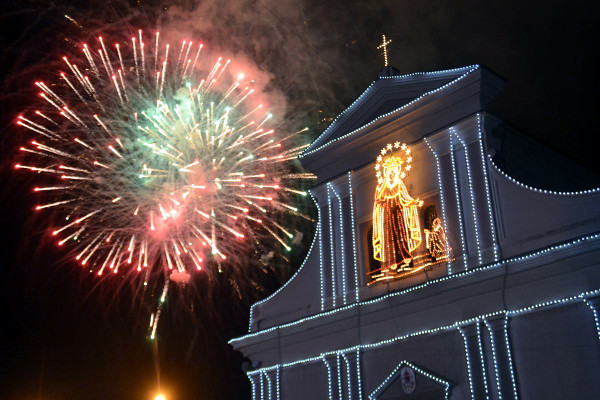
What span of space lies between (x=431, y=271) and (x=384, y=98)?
519 centimetres

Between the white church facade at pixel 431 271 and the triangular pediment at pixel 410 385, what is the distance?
3cm

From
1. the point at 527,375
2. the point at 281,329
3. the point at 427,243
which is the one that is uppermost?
the point at 427,243

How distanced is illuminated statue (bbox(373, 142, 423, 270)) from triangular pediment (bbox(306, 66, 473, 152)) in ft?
4.15

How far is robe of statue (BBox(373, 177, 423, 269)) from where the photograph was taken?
16.0 meters

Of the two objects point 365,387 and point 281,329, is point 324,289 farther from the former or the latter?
point 365,387

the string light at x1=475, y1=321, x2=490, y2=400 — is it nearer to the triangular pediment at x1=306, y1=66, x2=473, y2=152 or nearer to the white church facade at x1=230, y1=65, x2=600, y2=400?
the white church facade at x1=230, y1=65, x2=600, y2=400

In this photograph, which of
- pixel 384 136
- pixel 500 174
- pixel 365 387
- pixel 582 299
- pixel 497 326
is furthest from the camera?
pixel 384 136

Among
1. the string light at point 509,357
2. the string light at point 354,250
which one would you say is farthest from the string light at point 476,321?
the string light at point 354,250

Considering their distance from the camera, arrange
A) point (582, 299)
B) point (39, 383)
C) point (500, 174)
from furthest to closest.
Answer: point (39, 383)
point (500, 174)
point (582, 299)

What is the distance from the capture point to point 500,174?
1491 cm

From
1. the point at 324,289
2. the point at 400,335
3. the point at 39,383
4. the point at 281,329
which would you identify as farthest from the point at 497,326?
the point at 39,383

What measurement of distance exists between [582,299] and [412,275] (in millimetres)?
4187

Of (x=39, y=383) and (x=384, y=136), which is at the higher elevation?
(x=384, y=136)

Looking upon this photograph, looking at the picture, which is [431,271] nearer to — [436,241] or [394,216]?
[436,241]
